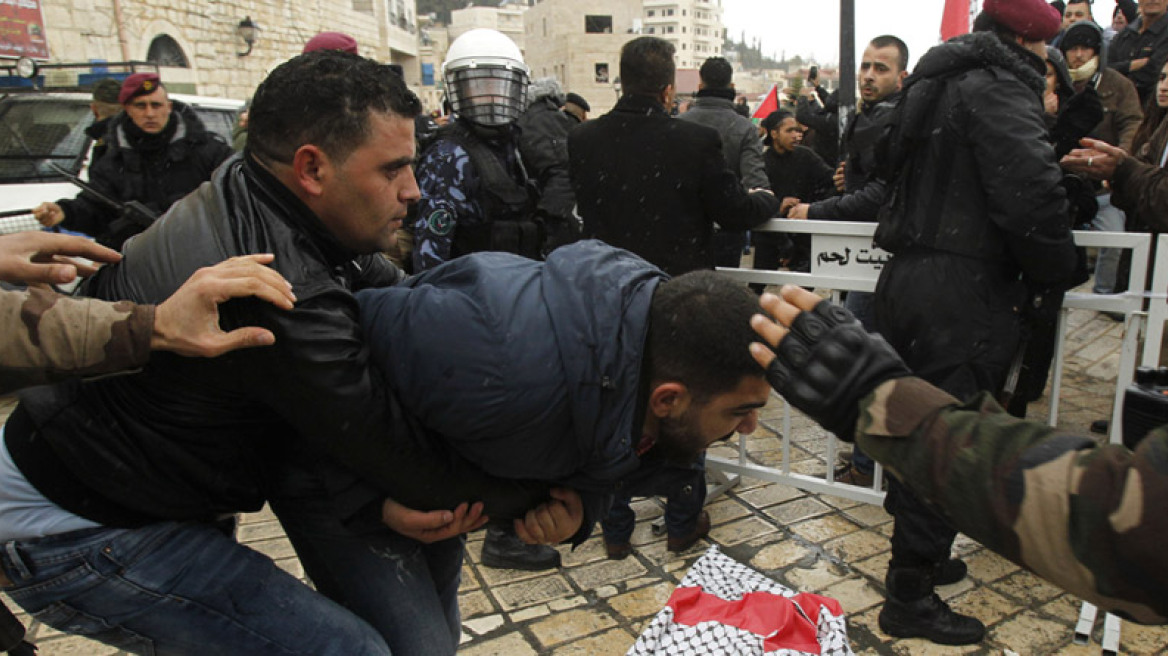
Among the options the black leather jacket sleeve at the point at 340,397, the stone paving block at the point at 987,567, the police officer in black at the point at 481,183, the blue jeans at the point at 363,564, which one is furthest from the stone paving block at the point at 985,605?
the black leather jacket sleeve at the point at 340,397

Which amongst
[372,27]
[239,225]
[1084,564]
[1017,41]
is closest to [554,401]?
[239,225]

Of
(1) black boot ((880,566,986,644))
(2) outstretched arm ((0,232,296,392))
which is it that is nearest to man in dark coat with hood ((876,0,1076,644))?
(1) black boot ((880,566,986,644))

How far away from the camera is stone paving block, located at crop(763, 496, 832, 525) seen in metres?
3.88

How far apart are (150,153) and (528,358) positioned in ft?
15.5

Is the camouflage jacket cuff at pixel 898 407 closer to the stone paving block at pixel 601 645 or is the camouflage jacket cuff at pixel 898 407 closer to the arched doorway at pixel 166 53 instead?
the stone paving block at pixel 601 645

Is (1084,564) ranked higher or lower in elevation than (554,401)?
lower

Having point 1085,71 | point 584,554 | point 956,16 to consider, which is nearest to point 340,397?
point 584,554

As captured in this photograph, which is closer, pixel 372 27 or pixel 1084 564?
pixel 1084 564

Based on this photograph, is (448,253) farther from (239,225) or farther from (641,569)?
(239,225)

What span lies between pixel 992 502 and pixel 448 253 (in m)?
2.85

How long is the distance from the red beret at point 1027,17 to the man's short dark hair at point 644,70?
142cm

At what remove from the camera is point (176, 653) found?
1.66 meters

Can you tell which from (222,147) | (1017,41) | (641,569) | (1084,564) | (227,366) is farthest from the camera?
(222,147)

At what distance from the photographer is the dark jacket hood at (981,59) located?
2711 millimetres
